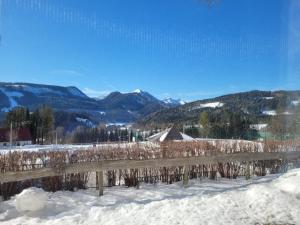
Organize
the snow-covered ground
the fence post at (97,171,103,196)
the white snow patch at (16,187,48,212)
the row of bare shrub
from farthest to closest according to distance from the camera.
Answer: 1. the row of bare shrub
2. the fence post at (97,171,103,196)
3. the white snow patch at (16,187,48,212)
4. the snow-covered ground

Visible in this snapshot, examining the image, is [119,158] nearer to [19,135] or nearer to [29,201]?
[29,201]

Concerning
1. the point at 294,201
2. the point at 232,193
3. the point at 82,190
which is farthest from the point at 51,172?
the point at 294,201

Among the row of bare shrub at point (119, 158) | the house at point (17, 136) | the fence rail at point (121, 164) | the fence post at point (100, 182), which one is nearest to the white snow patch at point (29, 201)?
the fence rail at point (121, 164)

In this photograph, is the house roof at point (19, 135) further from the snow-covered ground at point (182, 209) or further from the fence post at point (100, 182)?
the snow-covered ground at point (182, 209)

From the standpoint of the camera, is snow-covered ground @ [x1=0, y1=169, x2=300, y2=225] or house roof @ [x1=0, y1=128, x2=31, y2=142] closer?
snow-covered ground @ [x1=0, y1=169, x2=300, y2=225]

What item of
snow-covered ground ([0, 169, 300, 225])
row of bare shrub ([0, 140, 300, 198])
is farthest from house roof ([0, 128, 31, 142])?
snow-covered ground ([0, 169, 300, 225])

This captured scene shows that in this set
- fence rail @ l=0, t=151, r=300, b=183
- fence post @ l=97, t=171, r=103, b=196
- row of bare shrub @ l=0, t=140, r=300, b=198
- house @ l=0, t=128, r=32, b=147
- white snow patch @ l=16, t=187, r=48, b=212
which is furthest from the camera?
house @ l=0, t=128, r=32, b=147

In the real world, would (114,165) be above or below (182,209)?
above

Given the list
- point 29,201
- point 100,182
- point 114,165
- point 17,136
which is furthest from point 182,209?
point 17,136

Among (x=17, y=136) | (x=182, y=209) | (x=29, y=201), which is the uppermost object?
(x=17, y=136)

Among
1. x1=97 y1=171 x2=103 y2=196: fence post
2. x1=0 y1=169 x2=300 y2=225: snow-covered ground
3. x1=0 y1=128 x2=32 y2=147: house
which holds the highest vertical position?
x1=0 y1=128 x2=32 y2=147: house

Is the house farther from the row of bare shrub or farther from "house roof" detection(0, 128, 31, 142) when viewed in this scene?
the row of bare shrub

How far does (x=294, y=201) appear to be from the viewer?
24.7ft

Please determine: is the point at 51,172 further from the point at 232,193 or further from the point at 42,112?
the point at 42,112
